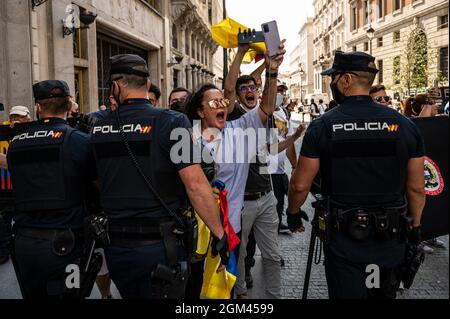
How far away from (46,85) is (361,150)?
2.08 m

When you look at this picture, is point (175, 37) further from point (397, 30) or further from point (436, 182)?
point (436, 182)

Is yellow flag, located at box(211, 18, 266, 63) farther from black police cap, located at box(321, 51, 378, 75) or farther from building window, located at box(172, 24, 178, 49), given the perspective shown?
building window, located at box(172, 24, 178, 49)

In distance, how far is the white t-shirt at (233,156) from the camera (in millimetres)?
3350

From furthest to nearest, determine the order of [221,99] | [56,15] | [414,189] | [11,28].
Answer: [56,15] < [11,28] < [221,99] < [414,189]

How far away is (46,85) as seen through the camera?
109 inches

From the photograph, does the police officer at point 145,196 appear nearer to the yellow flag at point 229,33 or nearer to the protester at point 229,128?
the protester at point 229,128

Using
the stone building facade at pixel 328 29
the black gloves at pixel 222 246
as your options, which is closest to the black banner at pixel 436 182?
the black gloves at pixel 222 246

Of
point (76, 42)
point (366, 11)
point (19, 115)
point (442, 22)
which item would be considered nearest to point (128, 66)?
point (19, 115)

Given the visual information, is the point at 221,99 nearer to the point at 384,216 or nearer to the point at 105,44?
the point at 384,216

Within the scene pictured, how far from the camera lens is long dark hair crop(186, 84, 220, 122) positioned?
343 centimetres

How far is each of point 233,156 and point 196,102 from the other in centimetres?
55

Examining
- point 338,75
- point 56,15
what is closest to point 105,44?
point 56,15

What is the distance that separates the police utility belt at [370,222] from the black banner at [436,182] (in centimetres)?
154

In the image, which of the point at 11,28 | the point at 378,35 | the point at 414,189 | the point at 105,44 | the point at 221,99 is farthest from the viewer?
the point at 378,35
